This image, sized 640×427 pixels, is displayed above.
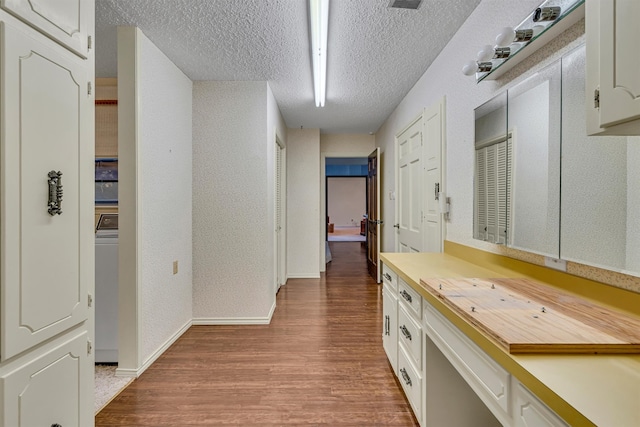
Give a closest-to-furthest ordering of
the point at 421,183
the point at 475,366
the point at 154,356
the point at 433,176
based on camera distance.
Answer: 1. the point at 475,366
2. the point at 154,356
3. the point at 433,176
4. the point at 421,183

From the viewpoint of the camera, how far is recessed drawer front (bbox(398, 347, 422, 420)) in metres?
1.55

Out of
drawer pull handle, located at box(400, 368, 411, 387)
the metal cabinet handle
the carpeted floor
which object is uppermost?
A: the metal cabinet handle

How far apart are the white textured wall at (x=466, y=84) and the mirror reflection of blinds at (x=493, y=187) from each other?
0.47ft

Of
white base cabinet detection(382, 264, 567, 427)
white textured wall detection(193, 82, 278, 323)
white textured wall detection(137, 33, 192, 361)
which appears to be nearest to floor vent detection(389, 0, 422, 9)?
white textured wall detection(193, 82, 278, 323)

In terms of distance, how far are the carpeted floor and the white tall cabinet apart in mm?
553

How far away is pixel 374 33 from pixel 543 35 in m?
1.20

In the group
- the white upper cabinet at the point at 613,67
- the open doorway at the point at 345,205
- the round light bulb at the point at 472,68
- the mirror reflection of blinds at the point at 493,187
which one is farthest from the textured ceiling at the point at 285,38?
the open doorway at the point at 345,205

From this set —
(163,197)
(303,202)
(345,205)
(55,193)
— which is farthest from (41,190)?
(345,205)

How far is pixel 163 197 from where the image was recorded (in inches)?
99.3

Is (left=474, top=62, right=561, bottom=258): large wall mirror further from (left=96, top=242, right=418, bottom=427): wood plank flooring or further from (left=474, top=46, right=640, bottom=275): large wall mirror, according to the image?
(left=96, top=242, right=418, bottom=427): wood plank flooring

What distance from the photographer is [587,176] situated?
112 cm

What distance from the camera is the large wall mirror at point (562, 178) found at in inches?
39.6

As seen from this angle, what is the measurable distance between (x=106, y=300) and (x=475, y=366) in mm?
2475

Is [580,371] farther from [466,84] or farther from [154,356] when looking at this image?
[154,356]
